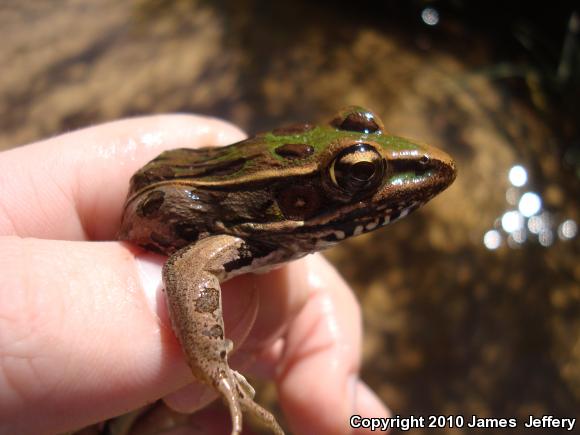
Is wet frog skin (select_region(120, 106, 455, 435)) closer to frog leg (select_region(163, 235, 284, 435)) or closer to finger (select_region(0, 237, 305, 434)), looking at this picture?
frog leg (select_region(163, 235, 284, 435))

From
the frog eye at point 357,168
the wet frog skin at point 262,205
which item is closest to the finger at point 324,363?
the wet frog skin at point 262,205

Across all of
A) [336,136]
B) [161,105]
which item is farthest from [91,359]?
[161,105]

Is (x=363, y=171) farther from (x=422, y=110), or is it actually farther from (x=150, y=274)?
(x=422, y=110)

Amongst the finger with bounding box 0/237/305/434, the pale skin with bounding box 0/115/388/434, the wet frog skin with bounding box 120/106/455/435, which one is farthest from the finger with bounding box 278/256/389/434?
the finger with bounding box 0/237/305/434

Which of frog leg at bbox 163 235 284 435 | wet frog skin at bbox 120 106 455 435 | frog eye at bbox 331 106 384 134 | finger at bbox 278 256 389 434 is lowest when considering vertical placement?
finger at bbox 278 256 389 434

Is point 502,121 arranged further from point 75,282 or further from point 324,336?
point 75,282

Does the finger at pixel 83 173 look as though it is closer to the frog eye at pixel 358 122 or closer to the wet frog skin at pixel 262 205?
the wet frog skin at pixel 262 205
